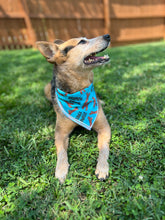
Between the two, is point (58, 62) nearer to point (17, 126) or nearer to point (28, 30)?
point (17, 126)

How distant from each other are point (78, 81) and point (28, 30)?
331 inches

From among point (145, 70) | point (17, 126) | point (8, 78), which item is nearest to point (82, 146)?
point (17, 126)

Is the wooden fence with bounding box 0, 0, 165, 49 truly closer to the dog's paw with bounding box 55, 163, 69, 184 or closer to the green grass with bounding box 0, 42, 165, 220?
the green grass with bounding box 0, 42, 165, 220

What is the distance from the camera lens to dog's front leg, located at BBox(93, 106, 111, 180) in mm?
1920

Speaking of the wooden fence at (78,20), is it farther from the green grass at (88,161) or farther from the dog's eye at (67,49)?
the dog's eye at (67,49)

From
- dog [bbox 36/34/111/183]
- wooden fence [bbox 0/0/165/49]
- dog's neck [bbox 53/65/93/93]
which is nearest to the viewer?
dog [bbox 36/34/111/183]

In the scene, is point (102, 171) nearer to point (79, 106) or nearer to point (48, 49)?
point (79, 106)

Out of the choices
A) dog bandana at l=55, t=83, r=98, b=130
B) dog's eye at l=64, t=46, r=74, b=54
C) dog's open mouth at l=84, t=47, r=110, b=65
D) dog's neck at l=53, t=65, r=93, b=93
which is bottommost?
dog bandana at l=55, t=83, r=98, b=130

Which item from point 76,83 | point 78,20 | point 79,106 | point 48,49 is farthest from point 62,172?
point 78,20

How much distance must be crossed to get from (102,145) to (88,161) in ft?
1.08

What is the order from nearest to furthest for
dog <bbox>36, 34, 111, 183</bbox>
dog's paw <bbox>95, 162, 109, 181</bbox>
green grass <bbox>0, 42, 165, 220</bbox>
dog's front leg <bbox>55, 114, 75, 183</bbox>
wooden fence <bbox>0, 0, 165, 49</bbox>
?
green grass <bbox>0, 42, 165, 220</bbox> → dog's paw <bbox>95, 162, 109, 181</bbox> → dog's front leg <bbox>55, 114, 75, 183</bbox> → dog <bbox>36, 34, 111, 183</bbox> → wooden fence <bbox>0, 0, 165, 49</bbox>

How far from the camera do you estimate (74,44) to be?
2.83 meters

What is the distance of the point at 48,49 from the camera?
275 centimetres

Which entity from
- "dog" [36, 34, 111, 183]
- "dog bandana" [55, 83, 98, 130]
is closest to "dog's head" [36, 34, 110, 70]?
"dog" [36, 34, 111, 183]
